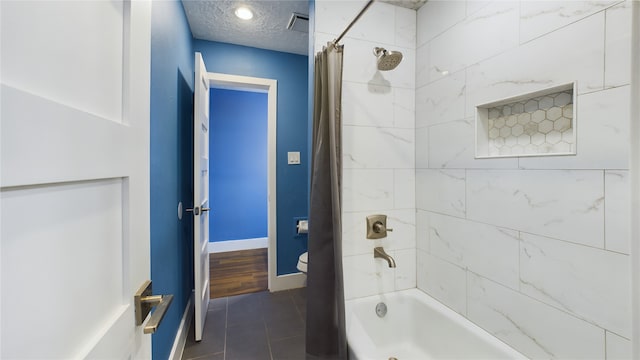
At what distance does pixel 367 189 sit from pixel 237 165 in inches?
109

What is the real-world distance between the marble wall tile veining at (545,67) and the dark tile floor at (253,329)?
1.91 meters

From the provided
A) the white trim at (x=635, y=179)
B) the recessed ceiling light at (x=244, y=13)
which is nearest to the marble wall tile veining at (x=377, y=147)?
the white trim at (x=635, y=179)

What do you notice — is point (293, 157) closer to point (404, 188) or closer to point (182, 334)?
point (404, 188)

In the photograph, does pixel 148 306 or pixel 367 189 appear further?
pixel 367 189

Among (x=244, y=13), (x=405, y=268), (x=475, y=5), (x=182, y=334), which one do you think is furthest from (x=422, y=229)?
(x=244, y=13)

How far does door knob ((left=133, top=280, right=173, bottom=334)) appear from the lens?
567 mm

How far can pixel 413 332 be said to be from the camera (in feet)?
5.10

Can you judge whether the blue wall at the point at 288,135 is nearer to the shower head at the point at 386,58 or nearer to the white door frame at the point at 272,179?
the white door frame at the point at 272,179

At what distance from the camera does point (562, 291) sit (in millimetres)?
946

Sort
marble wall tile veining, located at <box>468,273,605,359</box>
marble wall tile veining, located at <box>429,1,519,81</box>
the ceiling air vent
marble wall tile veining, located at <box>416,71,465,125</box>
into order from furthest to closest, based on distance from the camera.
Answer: the ceiling air vent < marble wall tile veining, located at <box>416,71,465,125</box> < marble wall tile veining, located at <box>429,1,519,81</box> < marble wall tile veining, located at <box>468,273,605,359</box>

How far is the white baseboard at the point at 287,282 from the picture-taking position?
250 centimetres

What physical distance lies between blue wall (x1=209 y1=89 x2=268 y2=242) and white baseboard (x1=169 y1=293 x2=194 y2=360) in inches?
68.9

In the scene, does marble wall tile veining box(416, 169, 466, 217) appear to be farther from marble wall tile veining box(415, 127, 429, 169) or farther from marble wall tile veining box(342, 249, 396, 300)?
marble wall tile veining box(342, 249, 396, 300)

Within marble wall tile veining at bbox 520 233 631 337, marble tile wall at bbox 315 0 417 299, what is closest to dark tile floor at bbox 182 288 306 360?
marble tile wall at bbox 315 0 417 299
